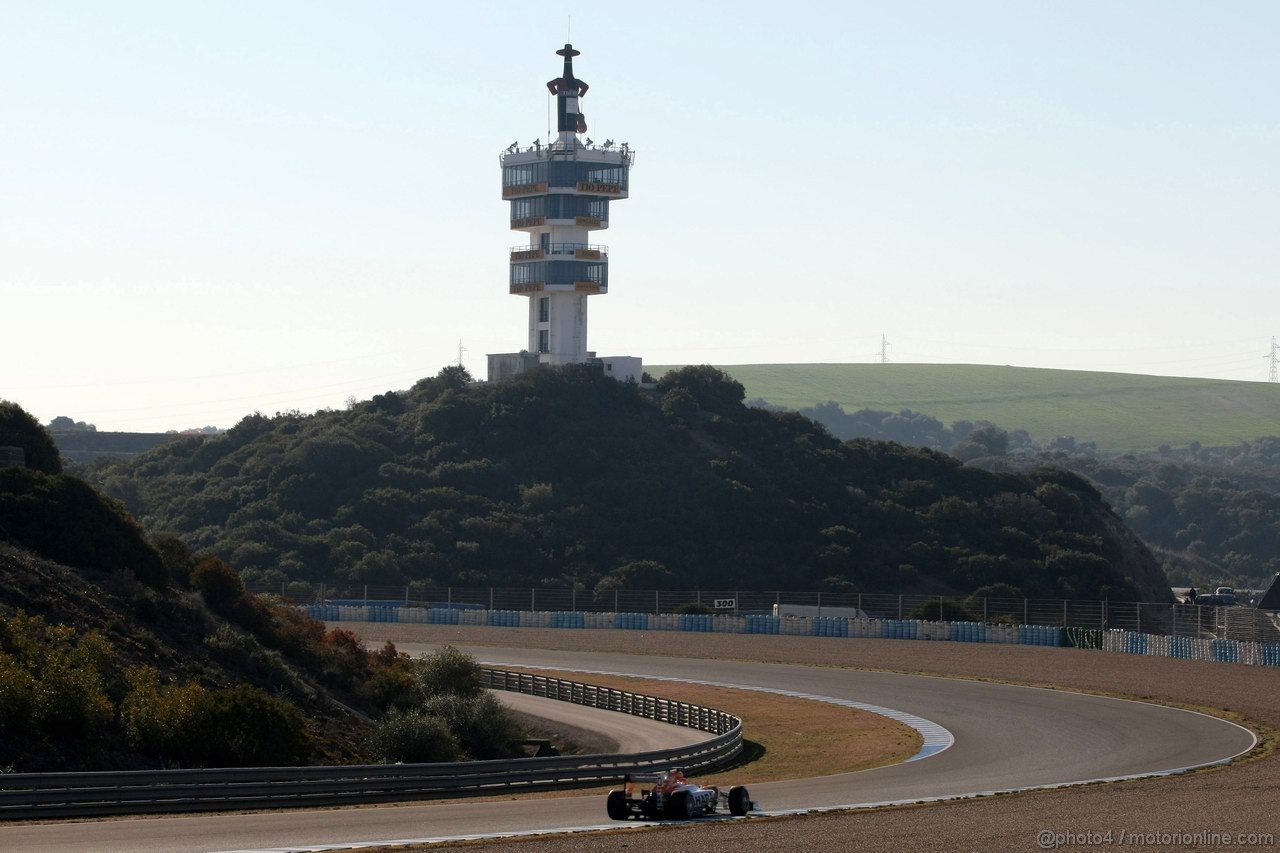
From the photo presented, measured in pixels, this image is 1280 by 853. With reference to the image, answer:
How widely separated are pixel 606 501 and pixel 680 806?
268 ft

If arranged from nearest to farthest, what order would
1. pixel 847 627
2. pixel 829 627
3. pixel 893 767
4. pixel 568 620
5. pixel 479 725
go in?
pixel 893 767, pixel 479 725, pixel 847 627, pixel 829 627, pixel 568 620

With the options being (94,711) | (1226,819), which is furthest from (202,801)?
(1226,819)

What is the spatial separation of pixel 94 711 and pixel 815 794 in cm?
1340

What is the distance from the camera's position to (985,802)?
27469 millimetres

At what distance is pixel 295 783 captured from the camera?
27312 mm

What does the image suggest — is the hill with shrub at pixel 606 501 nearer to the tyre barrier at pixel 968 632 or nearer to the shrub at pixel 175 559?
the tyre barrier at pixel 968 632

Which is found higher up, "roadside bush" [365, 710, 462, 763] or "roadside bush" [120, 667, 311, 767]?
"roadside bush" [120, 667, 311, 767]

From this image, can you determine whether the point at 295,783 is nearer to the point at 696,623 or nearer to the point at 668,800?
the point at 668,800

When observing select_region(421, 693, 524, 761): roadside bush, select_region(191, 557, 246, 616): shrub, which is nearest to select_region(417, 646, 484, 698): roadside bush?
select_region(421, 693, 524, 761): roadside bush

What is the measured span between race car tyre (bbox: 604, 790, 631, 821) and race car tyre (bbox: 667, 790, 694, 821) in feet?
2.14

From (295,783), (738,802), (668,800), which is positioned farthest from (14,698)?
(738,802)

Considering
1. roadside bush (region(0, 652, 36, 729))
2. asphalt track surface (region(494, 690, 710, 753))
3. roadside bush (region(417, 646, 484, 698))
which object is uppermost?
roadside bush (region(0, 652, 36, 729))

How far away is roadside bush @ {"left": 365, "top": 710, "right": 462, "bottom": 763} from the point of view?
3716 cm

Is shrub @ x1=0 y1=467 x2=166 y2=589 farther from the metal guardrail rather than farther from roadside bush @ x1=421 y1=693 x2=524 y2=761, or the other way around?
the metal guardrail
